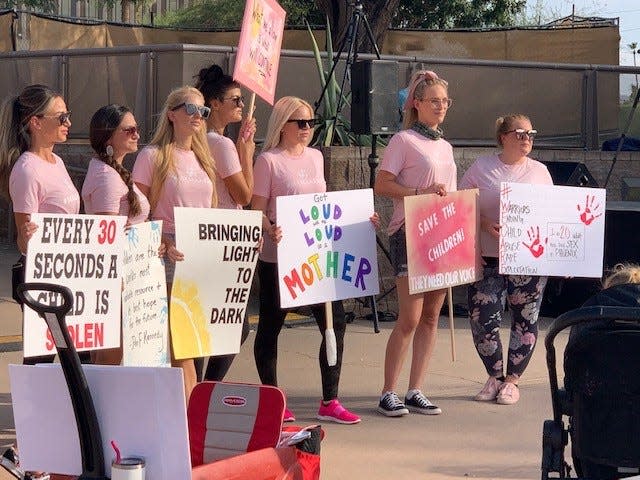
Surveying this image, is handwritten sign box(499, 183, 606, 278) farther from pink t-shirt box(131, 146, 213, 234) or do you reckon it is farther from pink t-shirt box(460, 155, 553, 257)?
pink t-shirt box(131, 146, 213, 234)

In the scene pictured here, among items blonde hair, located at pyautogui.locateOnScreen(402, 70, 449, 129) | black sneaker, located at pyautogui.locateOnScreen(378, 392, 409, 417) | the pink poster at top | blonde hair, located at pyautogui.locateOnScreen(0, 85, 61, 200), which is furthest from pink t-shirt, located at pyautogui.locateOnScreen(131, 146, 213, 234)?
black sneaker, located at pyautogui.locateOnScreen(378, 392, 409, 417)

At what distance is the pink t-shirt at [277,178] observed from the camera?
708cm

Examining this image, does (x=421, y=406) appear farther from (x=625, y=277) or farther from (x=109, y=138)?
(x=625, y=277)

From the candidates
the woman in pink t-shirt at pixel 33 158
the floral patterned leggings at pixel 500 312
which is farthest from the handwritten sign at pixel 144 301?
the floral patterned leggings at pixel 500 312

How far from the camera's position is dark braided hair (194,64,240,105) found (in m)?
7.04

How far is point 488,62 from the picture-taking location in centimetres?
1409

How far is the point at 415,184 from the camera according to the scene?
7453 mm

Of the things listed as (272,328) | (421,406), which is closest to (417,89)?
(272,328)

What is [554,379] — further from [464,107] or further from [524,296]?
[464,107]

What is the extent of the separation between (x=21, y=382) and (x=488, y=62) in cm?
1047

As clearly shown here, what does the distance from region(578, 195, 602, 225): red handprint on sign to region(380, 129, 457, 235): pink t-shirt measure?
1110 millimetres

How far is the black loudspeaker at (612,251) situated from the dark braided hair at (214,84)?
16.4 ft

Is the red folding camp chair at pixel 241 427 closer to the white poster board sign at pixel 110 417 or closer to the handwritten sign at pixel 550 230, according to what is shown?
the white poster board sign at pixel 110 417

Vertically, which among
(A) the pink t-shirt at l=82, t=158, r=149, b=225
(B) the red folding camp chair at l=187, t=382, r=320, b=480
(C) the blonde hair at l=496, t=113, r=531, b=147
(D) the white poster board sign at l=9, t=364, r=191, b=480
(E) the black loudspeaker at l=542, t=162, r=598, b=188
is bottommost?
(B) the red folding camp chair at l=187, t=382, r=320, b=480
